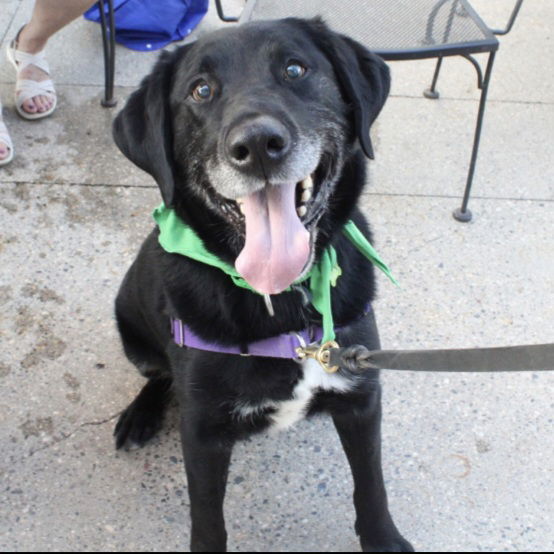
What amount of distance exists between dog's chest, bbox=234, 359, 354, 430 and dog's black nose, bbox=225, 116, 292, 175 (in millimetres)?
563

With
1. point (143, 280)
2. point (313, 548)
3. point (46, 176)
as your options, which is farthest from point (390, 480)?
point (46, 176)

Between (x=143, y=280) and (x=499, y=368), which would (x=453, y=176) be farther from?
(x=499, y=368)

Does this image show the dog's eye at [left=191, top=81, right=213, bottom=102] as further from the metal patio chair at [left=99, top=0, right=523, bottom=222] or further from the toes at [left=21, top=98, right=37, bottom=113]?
the toes at [left=21, top=98, right=37, bottom=113]

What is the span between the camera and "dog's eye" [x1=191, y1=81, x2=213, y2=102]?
206 centimetres

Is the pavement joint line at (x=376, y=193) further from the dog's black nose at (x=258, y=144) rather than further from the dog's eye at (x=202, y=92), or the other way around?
the dog's black nose at (x=258, y=144)

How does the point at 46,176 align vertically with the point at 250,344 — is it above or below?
below

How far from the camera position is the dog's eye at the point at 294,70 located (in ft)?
6.75

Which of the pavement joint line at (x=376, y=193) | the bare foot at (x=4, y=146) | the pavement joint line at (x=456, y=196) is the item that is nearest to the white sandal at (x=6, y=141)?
the bare foot at (x=4, y=146)

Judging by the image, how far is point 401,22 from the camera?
3.30 metres

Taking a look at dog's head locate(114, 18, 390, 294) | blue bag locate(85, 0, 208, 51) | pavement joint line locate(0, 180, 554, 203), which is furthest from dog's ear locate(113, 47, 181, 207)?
blue bag locate(85, 0, 208, 51)

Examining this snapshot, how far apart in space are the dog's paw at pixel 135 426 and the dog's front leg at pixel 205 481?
43 centimetres

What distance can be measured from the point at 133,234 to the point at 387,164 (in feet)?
4.16

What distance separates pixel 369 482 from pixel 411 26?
6.32ft

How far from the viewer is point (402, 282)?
Result: 321cm
